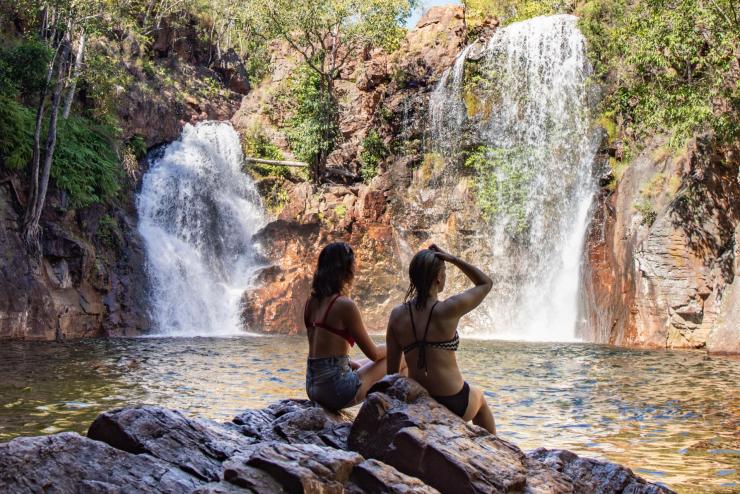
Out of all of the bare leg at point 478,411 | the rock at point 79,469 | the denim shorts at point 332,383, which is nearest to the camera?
the rock at point 79,469

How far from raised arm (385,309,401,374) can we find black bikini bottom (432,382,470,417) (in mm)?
447

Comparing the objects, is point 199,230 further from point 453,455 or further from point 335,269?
point 453,455

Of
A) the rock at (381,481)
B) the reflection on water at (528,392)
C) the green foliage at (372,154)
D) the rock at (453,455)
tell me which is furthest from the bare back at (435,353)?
the green foliage at (372,154)

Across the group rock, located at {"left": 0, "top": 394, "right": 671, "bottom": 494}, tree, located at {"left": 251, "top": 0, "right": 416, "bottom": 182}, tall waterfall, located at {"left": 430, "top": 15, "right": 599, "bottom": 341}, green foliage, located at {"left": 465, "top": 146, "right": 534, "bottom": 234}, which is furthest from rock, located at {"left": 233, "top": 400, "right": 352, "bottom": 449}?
tree, located at {"left": 251, "top": 0, "right": 416, "bottom": 182}

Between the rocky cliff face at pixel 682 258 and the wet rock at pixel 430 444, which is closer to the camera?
the wet rock at pixel 430 444

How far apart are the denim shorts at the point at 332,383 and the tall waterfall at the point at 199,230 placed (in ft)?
61.4

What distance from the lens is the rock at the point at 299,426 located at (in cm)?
509

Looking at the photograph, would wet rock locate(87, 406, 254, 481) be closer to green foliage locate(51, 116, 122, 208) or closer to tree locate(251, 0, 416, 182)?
green foliage locate(51, 116, 122, 208)

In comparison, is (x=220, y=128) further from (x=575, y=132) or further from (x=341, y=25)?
(x=575, y=132)

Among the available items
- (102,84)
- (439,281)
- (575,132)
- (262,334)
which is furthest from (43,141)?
(439,281)

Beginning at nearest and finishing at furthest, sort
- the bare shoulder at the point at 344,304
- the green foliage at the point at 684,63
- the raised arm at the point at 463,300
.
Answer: the raised arm at the point at 463,300
the bare shoulder at the point at 344,304
the green foliage at the point at 684,63

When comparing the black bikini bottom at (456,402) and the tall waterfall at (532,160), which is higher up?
the tall waterfall at (532,160)

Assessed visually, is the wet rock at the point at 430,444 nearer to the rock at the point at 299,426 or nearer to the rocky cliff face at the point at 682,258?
the rock at the point at 299,426

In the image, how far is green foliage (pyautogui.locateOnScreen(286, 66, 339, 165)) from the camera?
103 ft
